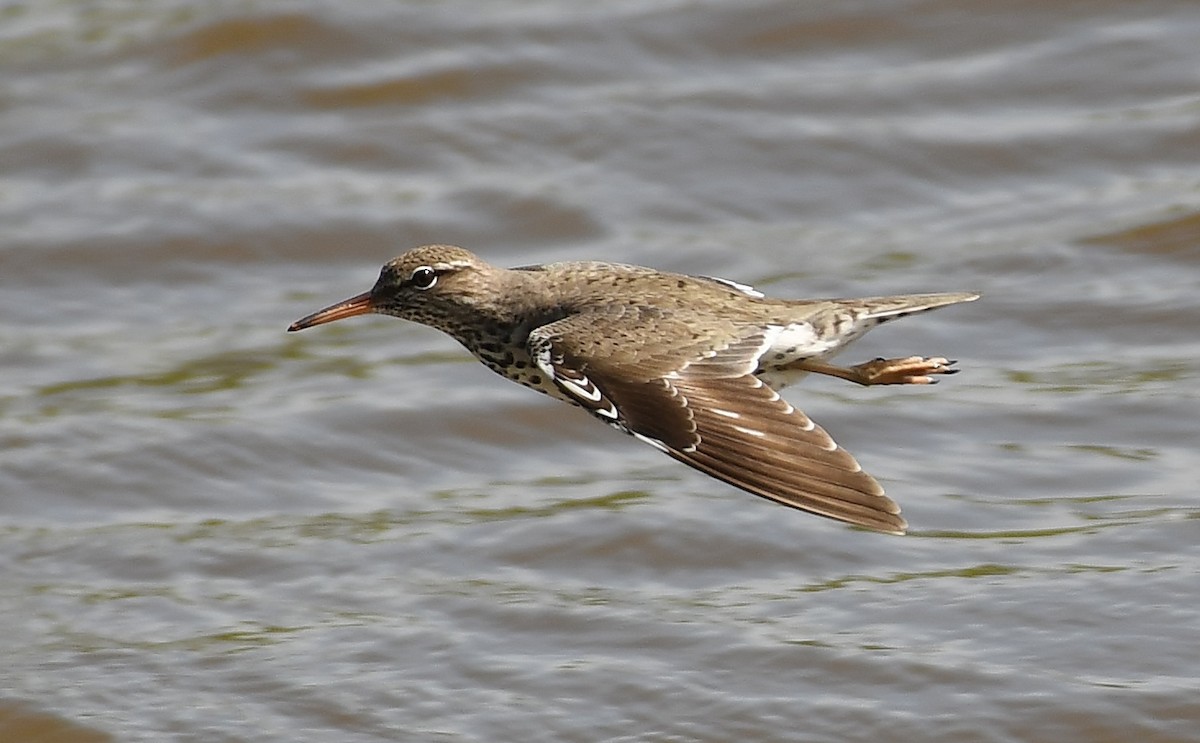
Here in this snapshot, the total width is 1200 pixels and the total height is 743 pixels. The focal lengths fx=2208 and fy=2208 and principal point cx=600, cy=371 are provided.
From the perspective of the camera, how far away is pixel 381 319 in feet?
41.4

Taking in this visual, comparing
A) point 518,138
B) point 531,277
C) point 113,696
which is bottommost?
point 113,696

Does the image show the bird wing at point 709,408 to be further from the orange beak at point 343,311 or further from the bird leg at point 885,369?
the orange beak at point 343,311

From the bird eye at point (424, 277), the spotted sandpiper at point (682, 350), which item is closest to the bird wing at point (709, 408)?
the spotted sandpiper at point (682, 350)

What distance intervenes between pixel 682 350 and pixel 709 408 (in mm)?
375

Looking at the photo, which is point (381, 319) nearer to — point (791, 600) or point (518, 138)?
point (518, 138)

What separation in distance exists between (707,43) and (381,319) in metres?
3.35

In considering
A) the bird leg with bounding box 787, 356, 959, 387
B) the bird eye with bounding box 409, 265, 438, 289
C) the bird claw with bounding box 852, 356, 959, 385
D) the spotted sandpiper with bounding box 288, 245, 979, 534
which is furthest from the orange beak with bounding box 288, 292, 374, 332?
the bird claw with bounding box 852, 356, 959, 385

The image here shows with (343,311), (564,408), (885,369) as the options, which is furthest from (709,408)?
(564,408)

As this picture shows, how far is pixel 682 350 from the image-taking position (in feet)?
24.7

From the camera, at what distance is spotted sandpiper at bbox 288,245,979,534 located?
6.82 metres

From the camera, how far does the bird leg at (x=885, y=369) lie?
787 centimetres

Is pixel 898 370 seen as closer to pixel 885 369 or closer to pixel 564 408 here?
pixel 885 369

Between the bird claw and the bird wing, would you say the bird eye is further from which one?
the bird claw

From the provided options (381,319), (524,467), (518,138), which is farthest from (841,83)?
(524,467)
